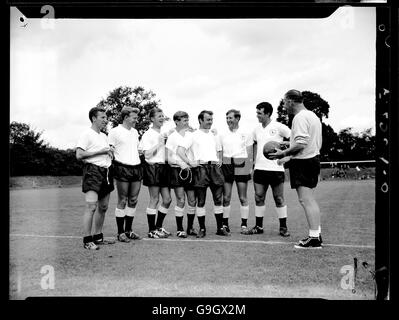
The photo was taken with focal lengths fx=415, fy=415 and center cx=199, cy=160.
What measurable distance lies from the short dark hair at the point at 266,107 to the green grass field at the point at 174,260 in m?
0.62

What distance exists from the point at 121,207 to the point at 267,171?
43.1 inches

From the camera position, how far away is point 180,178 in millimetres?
3338

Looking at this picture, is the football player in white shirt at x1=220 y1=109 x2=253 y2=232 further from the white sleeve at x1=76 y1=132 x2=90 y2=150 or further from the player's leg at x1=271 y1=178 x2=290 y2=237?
the white sleeve at x1=76 y1=132 x2=90 y2=150

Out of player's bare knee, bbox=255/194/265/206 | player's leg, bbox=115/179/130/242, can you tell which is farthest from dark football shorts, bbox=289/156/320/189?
player's leg, bbox=115/179/130/242

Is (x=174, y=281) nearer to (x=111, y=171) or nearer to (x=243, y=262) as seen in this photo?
(x=243, y=262)

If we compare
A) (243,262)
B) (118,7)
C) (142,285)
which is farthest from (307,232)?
(118,7)

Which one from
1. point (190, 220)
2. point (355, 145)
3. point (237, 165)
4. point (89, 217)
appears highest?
point (355, 145)

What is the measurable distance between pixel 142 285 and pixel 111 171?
39.2 inches

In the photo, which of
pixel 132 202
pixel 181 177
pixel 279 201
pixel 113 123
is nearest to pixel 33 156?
pixel 113 123

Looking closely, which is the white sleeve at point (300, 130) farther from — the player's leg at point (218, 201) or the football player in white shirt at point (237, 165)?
the player's leg at point (218, 201)

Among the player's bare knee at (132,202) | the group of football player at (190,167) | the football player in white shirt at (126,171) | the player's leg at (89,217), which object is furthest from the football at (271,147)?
the player's leg at (89,217)

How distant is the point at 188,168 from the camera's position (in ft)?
10.8

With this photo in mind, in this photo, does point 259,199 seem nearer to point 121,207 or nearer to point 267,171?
point 267,171
